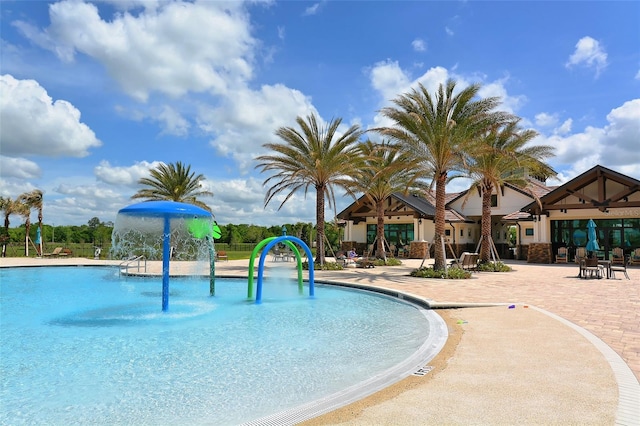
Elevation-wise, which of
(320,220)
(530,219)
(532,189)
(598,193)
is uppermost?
(532,189)

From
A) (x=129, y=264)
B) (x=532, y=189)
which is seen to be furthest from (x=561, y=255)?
(x=129, y=264)

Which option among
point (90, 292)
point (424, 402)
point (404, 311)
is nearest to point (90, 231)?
point (90, 292)

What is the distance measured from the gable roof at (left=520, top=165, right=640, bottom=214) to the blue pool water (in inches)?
725

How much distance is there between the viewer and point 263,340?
7.43 m

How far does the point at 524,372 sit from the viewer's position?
4965 millimetres

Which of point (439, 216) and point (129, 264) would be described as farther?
point (129, 264)

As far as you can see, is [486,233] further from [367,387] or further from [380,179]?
[367,387]

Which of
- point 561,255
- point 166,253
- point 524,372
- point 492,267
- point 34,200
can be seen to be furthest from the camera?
point 34,200

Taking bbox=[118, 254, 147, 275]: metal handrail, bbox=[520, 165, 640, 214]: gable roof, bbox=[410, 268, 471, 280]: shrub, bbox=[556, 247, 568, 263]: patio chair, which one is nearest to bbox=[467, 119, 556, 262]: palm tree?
bbox=[520, 165, 640, 214]: gable roof

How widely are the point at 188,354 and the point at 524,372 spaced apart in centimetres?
469

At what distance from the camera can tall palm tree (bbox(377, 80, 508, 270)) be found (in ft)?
55.5

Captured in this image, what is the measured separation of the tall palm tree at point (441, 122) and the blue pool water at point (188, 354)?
24.4 feet

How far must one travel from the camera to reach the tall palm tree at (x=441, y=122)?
1691cm

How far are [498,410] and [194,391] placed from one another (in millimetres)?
3284
